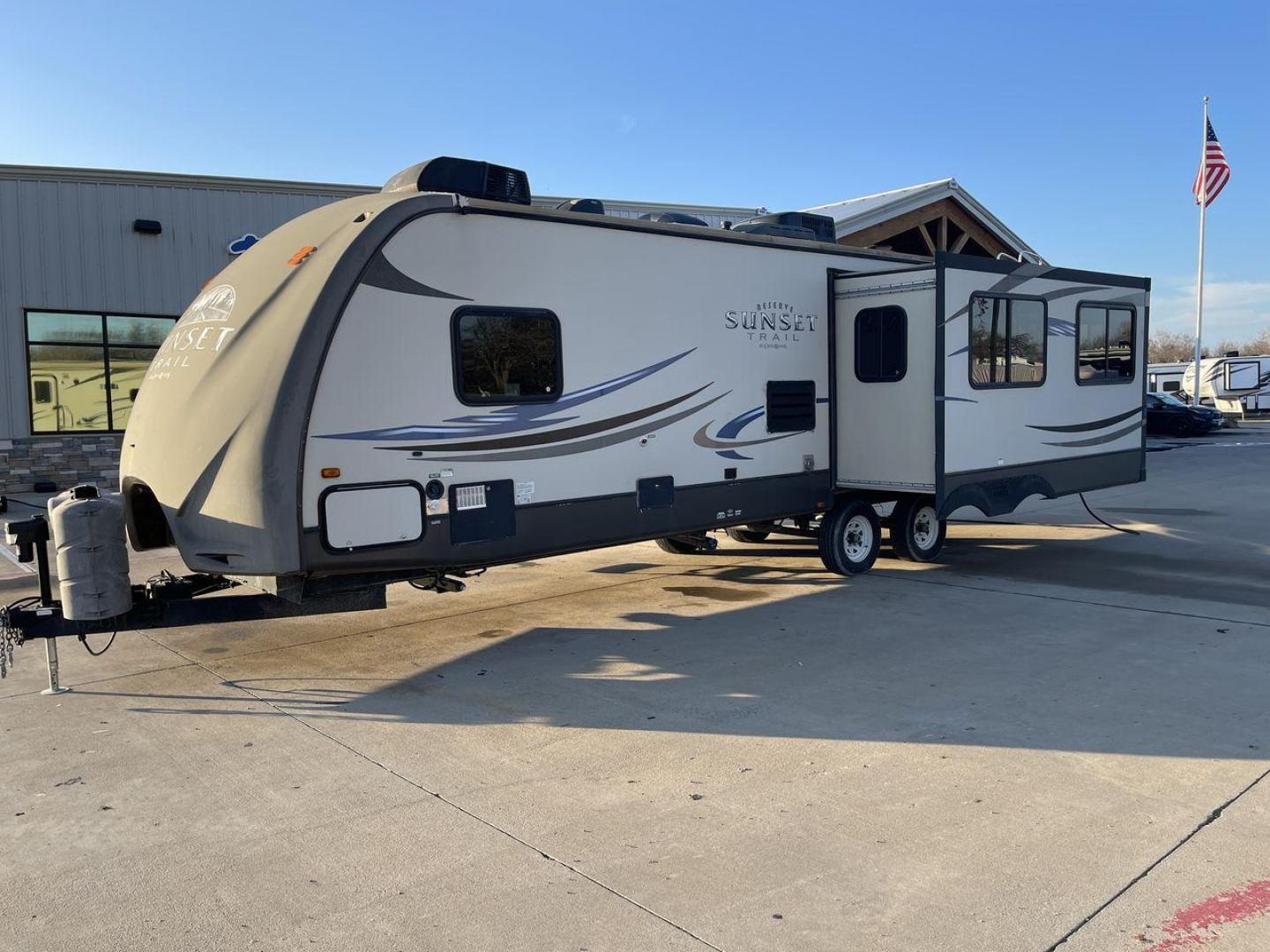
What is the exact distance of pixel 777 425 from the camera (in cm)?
941

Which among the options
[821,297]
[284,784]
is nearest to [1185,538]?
[821,297]

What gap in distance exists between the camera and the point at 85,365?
693 inches

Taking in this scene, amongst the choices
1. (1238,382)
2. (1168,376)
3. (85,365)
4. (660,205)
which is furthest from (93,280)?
(1168,376)

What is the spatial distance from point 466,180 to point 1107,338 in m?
7.96

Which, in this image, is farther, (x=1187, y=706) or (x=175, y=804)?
(x=1187, y=706)

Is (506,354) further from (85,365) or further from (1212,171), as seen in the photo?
(1212,171)

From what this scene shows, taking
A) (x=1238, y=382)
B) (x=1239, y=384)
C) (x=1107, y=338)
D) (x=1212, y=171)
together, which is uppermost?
(x=1212, y=171)

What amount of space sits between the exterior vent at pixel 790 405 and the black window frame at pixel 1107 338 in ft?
11.4

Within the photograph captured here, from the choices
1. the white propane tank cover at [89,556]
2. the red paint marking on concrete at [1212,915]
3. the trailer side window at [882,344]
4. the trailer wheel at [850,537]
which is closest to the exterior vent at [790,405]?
the trailer side window at [882,344]

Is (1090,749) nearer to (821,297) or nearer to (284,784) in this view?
(284,784)

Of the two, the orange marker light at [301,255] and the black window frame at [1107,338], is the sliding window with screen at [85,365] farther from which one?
the black window frame at [1107,338]

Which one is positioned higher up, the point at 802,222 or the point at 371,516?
the point at 802,222

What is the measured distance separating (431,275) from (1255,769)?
5468 mm

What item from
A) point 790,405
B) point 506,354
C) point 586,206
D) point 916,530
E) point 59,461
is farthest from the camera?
point 59,461
